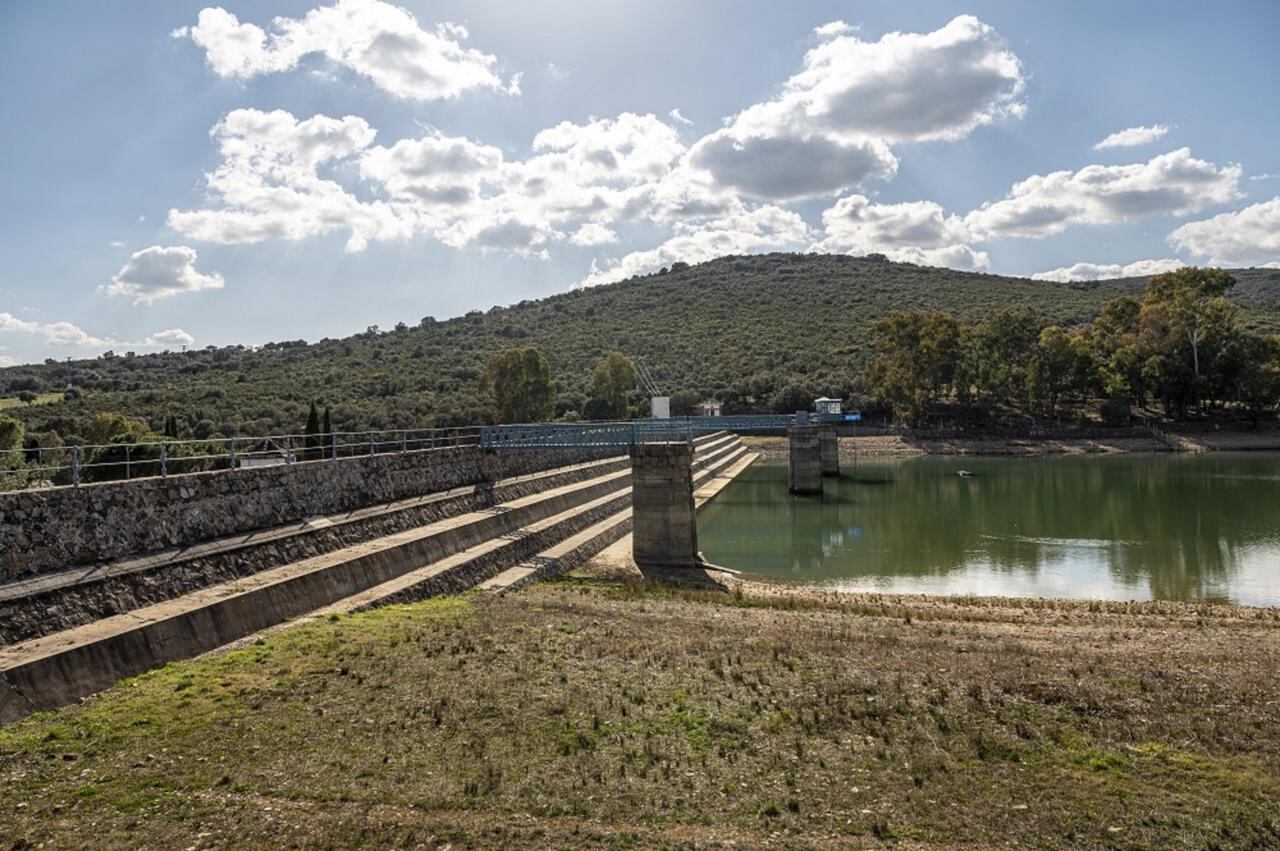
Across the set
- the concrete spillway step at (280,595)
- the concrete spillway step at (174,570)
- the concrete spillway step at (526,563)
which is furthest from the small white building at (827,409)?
the concrete spillway step at (174,570)

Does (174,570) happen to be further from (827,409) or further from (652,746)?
(827,409)

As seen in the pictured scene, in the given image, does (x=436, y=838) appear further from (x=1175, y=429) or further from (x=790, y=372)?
(x=790, y=372)

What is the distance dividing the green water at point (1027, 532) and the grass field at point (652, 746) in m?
13.2

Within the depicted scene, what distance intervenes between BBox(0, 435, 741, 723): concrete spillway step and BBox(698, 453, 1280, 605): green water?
1069 centimetres

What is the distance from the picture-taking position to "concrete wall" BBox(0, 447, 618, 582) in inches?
561

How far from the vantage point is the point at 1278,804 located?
28.8 feet

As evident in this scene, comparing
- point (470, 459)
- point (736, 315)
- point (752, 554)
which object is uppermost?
point (736, 315)

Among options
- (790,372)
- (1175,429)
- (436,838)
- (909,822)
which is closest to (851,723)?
(909,822)

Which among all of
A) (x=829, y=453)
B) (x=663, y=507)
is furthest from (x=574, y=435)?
(x=829, y=453)

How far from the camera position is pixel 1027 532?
127ft

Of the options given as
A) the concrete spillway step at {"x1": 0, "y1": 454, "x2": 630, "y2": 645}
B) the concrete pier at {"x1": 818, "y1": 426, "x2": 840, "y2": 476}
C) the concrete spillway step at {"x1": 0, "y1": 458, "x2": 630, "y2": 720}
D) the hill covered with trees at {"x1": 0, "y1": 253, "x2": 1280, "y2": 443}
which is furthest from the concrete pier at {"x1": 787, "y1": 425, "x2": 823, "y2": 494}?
the concrete spillway step at {"x1": 0, "y1": 454, "x2": 630, "y2": 645}

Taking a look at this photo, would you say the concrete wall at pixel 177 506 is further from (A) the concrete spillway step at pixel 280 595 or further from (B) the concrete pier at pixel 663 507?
(B) the concrete pier at pixel 663 507

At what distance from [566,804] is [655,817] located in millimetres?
Answer: 1000

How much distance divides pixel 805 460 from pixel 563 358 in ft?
247
